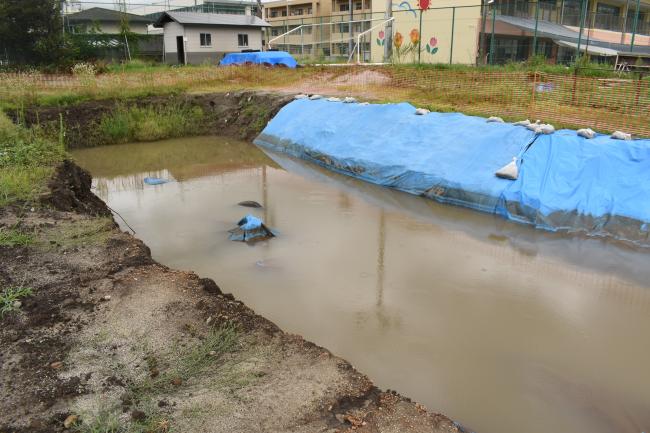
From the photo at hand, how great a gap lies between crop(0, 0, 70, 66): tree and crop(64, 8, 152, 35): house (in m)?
6.49

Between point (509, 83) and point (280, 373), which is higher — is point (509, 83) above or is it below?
above

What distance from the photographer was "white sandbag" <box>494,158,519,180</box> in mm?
7422

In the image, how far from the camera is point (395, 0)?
2558cm

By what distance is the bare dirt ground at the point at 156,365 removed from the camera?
2791mm

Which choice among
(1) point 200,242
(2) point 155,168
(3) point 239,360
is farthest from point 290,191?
(3) point 239,360

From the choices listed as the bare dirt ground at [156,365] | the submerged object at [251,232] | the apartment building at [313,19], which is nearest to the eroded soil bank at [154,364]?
the bare dirt ground at [156,365]

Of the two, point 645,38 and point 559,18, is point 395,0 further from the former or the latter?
point 645,38

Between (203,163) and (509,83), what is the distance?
279 inches

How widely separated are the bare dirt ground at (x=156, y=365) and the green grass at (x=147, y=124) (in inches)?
361

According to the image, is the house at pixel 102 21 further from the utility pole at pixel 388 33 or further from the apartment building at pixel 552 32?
the apartment building at pixel 552 32

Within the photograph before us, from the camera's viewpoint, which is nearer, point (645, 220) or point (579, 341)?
point (579, 341)

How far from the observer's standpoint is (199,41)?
27.1 m

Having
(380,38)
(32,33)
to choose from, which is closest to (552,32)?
(380,38)

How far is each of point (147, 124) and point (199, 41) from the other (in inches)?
606
